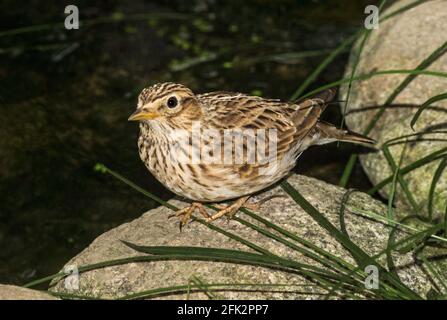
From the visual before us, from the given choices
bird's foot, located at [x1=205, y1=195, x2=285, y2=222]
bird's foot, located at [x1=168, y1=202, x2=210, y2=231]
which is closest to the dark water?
bird's foot, located at [x1=168, y1=202, x2=210, y2=231]

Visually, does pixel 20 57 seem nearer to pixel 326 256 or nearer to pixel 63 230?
pixel 63 230

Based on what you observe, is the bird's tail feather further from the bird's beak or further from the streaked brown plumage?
the bird's beak

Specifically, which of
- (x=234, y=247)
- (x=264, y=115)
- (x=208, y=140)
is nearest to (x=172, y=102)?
(x=208, y=140)

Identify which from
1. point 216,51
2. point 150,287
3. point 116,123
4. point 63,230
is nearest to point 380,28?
point 216,51

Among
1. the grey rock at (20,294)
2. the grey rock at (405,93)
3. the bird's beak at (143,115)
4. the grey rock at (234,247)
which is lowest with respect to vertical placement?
the grey rock at (20,294)

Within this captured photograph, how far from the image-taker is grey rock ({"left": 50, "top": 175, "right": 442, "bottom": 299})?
5.59 m

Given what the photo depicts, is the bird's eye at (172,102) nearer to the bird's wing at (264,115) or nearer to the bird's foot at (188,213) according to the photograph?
the bird's wing at (264,115)

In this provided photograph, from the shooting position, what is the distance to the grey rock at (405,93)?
23.4 feet

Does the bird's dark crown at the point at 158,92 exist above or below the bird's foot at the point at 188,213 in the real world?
above

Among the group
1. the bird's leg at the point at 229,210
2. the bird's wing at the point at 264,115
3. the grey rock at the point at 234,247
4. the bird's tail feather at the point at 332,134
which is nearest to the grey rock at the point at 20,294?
the grey rock at the point at 234,247

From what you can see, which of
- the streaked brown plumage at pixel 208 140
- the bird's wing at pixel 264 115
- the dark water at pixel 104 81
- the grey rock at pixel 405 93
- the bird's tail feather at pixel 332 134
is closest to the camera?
the streaked brown plumage at pixel 208 140

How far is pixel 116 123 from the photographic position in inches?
344

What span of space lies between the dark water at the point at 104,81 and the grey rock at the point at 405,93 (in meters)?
0.44
